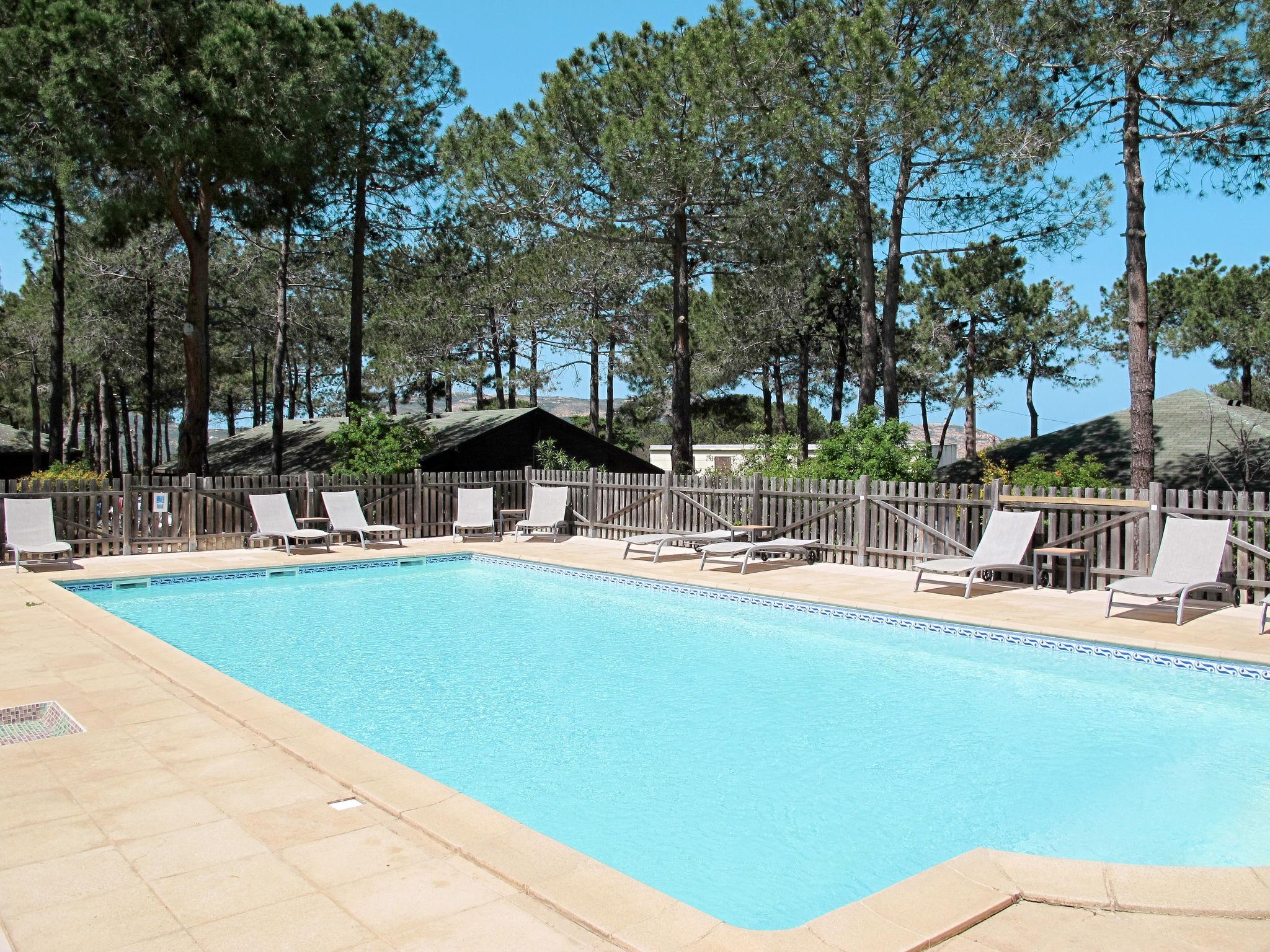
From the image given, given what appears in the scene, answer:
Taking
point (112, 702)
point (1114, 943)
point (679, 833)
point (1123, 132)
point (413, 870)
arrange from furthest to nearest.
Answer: point (1123, 132) → point (112, 702) → point (679, 833) → point (413, 870) → point (1114, 943)

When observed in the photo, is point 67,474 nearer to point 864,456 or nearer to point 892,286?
point 864,456

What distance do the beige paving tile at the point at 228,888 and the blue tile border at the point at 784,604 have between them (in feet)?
20.2

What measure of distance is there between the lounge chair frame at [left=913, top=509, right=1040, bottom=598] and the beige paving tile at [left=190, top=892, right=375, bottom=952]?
25.0 feet

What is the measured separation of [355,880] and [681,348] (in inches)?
650

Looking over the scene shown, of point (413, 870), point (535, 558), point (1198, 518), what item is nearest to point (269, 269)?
point (535, 558)

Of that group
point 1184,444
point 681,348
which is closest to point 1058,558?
point 1184,444

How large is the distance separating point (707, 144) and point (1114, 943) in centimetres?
1558

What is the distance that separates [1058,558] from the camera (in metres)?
9.93

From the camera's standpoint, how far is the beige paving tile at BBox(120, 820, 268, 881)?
3.01 m

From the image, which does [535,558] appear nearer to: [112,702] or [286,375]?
[112,702]

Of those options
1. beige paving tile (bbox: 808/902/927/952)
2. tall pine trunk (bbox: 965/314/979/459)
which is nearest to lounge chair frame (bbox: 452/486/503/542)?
beige paving tile (bbox: 808/902/927/952)

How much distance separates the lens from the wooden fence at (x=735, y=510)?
29.9ft

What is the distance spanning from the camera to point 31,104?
45.5ft

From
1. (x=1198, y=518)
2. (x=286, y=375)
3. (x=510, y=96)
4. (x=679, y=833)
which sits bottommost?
(x=679, y=833)
